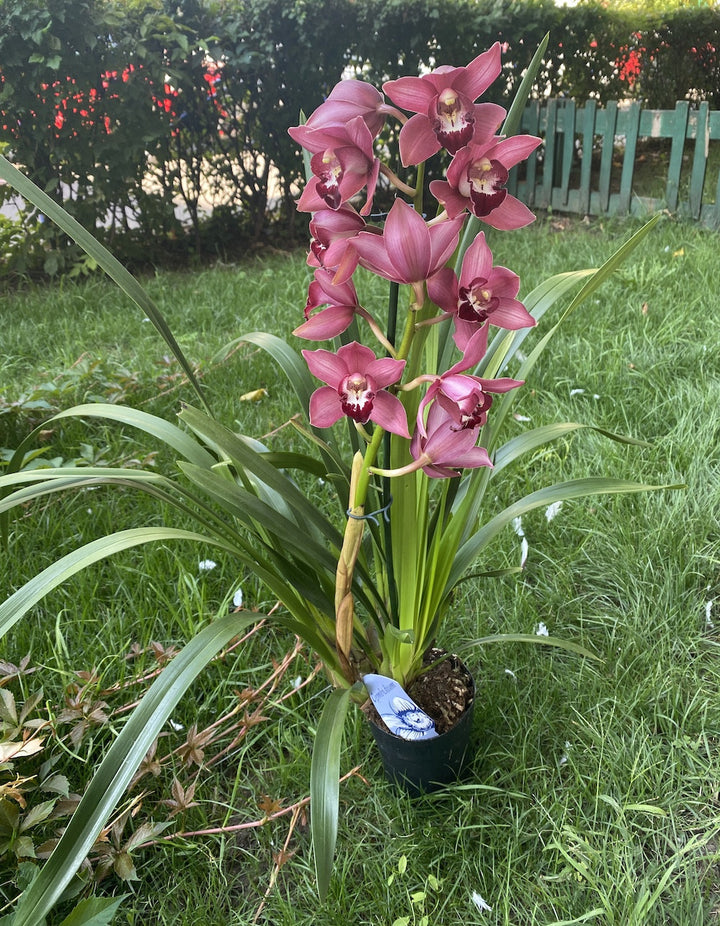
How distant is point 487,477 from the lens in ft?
3.65

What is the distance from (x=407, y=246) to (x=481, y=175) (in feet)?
0.37

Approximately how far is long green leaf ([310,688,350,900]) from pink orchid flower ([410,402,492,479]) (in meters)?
0.42

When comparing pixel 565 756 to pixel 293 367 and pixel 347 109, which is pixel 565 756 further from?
pixel 347 109

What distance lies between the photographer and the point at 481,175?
2.47 ft

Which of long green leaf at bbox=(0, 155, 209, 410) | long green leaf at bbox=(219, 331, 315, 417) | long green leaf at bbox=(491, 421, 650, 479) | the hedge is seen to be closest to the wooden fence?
the hedge

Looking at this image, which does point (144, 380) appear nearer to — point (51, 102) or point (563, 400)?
point (563, 400)

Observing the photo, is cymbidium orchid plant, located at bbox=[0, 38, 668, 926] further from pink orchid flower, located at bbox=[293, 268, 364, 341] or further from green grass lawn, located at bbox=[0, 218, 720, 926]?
green grass lawn, located at bbox=[0, 218, 720, 926]

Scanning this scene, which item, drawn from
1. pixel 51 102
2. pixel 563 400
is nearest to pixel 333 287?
pixel 563 400

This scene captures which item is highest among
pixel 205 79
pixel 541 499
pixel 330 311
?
pixel 205 79

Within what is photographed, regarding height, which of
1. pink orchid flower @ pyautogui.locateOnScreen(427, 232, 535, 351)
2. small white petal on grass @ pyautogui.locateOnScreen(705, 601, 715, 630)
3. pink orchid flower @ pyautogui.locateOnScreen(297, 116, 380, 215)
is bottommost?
small white petal on grass @ pyautogui.locateOnScreen(705, 601, 715, 630)

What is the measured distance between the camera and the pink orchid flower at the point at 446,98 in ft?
2.39

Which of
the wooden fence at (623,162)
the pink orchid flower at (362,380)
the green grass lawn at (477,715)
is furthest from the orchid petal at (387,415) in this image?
the wooden fence at (623,162)

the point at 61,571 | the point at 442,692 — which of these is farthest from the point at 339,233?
the point at 442,692

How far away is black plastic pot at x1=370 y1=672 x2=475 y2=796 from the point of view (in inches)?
44.9
